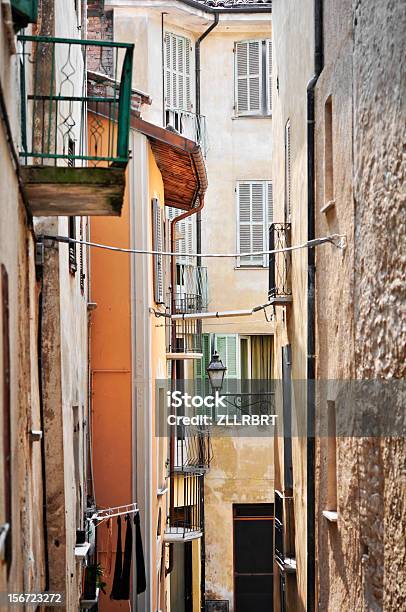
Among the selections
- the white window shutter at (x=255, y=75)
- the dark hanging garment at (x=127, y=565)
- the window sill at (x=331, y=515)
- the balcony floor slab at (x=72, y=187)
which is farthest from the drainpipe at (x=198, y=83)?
the balcony floor slab at (x=72, y=187)

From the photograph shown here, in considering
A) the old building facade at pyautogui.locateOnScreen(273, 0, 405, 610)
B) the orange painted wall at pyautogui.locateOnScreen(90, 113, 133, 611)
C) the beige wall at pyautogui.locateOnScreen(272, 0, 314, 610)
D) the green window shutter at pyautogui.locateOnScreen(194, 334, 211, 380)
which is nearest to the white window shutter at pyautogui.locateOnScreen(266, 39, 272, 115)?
the green window shutter at pyautogui.locateOnScreen(194, 334, 211, 380)

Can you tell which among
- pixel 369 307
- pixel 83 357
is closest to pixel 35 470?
pixel 369 307

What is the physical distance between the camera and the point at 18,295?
9359 mm

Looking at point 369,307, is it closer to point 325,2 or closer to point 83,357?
point 325,2

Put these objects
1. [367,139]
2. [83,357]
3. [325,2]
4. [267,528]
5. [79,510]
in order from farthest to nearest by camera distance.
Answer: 1. [267,528]
2. [83,357]
3. [79,510]
4. [325,2]
5. [367,139]

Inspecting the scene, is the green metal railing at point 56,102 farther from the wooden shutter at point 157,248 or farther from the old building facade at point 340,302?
the wooden shutter at point 157,248

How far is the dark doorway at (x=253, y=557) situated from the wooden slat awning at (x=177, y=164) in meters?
8.13

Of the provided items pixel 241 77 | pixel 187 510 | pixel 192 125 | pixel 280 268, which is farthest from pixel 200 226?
pixel 280 268

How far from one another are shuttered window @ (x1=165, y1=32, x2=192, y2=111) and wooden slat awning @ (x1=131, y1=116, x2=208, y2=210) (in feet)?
17.2

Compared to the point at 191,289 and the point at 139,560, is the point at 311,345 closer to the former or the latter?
the point at 139,560

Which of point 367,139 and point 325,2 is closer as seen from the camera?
point 367,139

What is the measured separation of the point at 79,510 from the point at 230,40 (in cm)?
1866

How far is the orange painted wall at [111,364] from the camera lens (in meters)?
18.6

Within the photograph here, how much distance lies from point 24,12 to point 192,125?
22.0m
